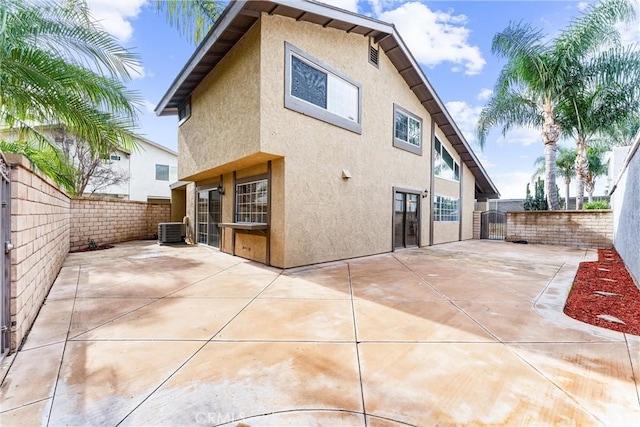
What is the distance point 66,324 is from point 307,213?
4.92 metres

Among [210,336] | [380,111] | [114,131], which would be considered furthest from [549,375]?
[380,111]

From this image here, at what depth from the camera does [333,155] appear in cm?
799

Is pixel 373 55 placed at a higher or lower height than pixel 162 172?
higher

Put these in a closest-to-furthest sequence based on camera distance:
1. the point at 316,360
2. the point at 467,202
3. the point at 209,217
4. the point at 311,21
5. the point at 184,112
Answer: the point at 316,360 < the point at 311,21 < the point at 184,112 < the point at 209,217 < the point at 467,202

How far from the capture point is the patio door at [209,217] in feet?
34.9

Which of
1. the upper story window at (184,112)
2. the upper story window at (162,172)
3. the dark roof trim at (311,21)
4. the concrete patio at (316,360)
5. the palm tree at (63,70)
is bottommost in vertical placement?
the concrete patio at (316,360)

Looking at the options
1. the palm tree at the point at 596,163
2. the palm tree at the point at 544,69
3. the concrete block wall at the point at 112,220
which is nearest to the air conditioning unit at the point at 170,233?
the concrete block wall at the point at 112,220

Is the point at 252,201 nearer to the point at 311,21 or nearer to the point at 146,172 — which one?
the point at 311,21

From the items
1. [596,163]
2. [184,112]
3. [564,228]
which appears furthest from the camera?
[596,163]

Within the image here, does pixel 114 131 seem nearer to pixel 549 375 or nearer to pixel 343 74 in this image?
pixel 343 74

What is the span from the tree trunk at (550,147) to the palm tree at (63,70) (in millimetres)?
16166

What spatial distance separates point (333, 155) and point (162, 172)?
19886mm

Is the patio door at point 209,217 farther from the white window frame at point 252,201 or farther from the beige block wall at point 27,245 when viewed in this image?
the beige block wall at point 27,245

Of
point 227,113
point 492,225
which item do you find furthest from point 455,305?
point 492,225
